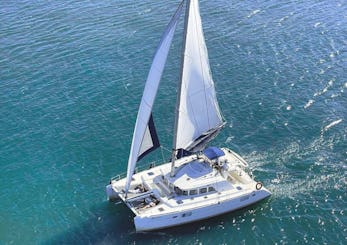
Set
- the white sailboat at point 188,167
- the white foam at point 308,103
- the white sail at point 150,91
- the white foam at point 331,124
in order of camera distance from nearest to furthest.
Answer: the white sail at point 150,91 < the white sailboat at point 188,167 < the white foam at point 331,124 < the white foam at point 308,103

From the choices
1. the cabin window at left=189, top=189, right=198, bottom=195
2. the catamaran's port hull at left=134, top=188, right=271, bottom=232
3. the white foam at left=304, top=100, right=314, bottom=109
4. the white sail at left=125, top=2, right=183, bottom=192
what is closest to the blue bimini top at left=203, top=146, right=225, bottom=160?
the cabin window at left=189, top=189, right=198, bottom=195

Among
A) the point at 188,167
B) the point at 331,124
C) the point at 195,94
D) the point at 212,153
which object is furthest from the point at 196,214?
the point at 331,124

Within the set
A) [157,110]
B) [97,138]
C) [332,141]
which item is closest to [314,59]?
[332,141]

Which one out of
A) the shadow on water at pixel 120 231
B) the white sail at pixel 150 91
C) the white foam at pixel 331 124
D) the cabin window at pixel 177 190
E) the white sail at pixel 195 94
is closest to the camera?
the white sail at pixel 150 91

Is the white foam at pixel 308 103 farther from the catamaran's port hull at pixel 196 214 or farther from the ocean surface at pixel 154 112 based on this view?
the catamaran's port hull at pixel 196 214

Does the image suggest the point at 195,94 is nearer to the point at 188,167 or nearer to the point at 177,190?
the point at 188,167

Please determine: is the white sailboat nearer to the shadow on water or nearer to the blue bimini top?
the blue bimini top

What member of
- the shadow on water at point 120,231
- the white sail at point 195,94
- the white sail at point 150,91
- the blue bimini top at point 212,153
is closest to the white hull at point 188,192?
the blue bimini top at point 212,153

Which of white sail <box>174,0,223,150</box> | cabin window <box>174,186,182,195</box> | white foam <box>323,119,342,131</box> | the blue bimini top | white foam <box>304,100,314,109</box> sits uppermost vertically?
white sail <box>174,0,223,150</box>
